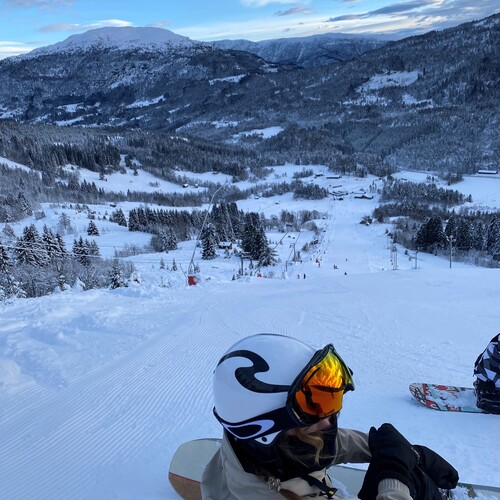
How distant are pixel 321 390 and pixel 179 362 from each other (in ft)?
21.6

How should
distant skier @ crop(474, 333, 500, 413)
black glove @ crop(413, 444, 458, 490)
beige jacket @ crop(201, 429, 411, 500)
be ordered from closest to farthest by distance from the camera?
beige jacket @ crop(201, 429, 411, 500) < black glove @ crop(413, 444, 458, 490) < distant skier @ crop(474, 333, 500, 413)

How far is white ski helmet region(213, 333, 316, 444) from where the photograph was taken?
1.98 m

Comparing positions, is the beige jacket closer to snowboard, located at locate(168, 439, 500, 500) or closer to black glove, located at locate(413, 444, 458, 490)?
black glove, located at locate(413, 444, 458, 490)

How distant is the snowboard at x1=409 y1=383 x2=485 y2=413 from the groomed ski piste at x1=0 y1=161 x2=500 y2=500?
13cm

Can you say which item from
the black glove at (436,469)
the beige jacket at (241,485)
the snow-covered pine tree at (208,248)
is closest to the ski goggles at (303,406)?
the beige jacket at (241,485)

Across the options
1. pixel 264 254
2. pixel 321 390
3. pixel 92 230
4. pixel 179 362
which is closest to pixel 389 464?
pixel 321 390

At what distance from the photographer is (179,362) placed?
8133mm

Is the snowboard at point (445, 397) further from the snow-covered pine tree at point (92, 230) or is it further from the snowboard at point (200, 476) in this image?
the snow-covered pine tree at point (92, 230)

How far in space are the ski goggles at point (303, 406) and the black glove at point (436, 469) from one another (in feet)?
3.44

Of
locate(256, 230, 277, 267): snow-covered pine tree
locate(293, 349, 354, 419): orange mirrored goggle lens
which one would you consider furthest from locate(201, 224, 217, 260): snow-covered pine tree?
locate(293, 349, 354, 419): orange mirrored goggle lens

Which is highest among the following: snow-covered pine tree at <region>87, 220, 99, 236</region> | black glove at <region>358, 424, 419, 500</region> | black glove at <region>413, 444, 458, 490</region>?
black glove at <region>358, 424, 419, 500</region>

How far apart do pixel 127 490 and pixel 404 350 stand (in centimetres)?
607

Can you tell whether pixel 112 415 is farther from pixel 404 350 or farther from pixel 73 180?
pixel 73 180

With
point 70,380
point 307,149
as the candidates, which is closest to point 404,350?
point 70,380
